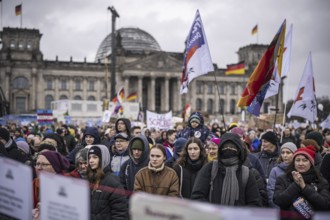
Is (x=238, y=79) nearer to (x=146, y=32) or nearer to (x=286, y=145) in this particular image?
(x=146, y=32)

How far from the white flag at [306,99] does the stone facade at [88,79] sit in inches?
2006

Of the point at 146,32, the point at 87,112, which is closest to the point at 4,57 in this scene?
the point at 87,112

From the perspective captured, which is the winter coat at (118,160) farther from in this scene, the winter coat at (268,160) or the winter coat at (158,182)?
the winter coat at (268,160)

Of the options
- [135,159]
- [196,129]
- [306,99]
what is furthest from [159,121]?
[135,159]

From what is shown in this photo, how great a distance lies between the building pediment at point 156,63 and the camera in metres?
69.8

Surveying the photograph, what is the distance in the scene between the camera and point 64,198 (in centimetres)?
269

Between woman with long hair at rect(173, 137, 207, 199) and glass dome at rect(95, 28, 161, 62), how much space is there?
78483mm

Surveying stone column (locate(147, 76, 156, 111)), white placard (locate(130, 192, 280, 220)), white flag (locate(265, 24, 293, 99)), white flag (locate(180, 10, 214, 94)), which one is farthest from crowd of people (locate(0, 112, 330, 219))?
stone column (locate(147, 76, 156, 111))

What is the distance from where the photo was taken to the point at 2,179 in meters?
3.03

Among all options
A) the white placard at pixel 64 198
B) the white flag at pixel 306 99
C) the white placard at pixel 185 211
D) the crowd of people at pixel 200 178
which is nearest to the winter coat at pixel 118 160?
the crowd of people at pixel 200 178

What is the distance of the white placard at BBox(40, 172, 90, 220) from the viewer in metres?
2.60

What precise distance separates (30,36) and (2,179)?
2707 inches

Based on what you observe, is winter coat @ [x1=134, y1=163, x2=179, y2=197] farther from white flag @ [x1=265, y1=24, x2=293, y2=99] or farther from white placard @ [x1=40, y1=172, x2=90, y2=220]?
white flag @ [x1=265, y1=24, x2=293, y2=99]

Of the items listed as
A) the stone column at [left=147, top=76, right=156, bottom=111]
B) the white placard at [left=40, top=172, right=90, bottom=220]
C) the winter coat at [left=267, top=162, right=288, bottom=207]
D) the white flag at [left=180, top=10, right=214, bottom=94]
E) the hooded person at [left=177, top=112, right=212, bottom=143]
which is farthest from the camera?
the stone column at [left=147, top=76, right=156, bottom=111]
